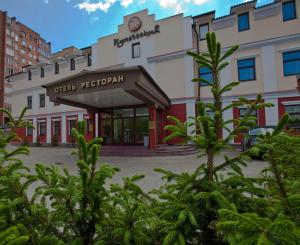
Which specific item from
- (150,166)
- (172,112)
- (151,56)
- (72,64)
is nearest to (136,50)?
(151,56)

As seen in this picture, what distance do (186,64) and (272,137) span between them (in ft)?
61.1

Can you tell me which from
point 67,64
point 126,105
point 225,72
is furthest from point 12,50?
point 225,72

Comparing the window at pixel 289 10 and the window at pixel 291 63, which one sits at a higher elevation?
the window at pixel 289 10

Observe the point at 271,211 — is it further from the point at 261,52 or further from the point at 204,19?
the point at 204,19

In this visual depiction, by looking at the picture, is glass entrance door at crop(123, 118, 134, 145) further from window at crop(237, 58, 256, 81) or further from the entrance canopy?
window at crop(237, 58, 256, 81)

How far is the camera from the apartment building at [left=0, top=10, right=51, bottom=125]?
→ 154 feet

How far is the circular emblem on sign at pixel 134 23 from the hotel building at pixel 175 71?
0.10 m

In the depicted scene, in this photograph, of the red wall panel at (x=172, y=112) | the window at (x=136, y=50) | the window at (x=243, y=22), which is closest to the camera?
Result: the window at (x=243, y=22)

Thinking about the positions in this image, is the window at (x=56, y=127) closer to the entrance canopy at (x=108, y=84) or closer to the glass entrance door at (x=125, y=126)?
the glass entrance door at (x=125, y=126)

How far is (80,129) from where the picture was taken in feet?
4.94

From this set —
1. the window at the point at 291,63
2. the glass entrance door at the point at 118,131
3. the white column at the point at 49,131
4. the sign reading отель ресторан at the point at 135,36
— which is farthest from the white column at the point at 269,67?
the white column at the point at 49,131

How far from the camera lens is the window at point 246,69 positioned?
57.3 ft

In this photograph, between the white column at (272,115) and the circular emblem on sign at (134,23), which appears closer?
the white column at (272,115)

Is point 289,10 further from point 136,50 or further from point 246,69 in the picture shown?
point 136,50
